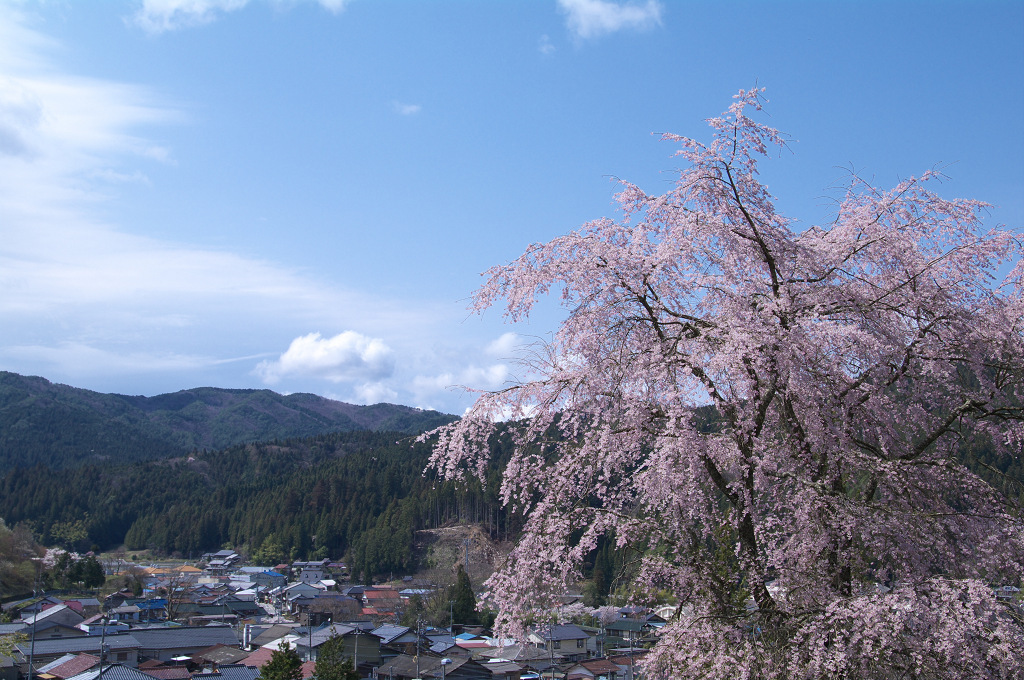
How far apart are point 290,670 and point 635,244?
26723mm

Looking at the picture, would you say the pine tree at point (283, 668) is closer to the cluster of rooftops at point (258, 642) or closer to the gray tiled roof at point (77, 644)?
the cluster of rooftops at point (258, 642)

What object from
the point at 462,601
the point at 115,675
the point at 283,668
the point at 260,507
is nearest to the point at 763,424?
the point at 283,668

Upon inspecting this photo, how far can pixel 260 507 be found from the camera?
123750 millimetres

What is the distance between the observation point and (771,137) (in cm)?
618

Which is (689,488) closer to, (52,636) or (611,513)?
(611,513)

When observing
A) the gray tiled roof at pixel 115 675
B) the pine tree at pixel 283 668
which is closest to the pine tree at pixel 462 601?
the gray tiled roof at pixel 115 675

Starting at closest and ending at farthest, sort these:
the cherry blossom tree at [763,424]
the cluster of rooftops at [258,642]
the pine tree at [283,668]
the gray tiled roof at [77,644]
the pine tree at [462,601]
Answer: the cherry blossom tree at [763,424] < the pine tree at [283,668] < the cluster of rooftops at [258,642] < the gray tiled roof at [77,644] < the pine tree at [462,601]

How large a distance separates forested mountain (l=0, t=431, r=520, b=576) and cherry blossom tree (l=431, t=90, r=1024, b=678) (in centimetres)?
7320

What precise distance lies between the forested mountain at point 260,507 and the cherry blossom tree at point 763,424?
73.2m

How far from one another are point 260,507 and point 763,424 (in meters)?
128

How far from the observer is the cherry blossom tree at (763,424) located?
218 inches

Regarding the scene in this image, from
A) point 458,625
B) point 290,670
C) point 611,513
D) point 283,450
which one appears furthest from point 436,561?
point 283,450

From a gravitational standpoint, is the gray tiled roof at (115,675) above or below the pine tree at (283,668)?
below

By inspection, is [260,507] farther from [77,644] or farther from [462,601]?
[77,644]
